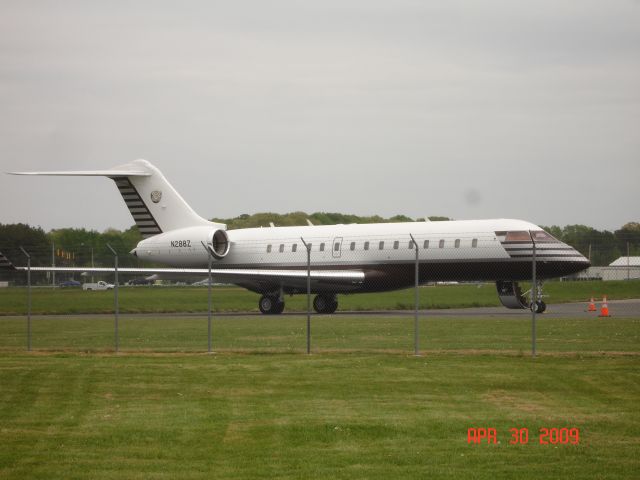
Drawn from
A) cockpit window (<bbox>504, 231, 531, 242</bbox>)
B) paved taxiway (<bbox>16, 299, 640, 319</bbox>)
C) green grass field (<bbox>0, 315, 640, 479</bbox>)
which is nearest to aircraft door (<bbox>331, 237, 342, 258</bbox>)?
paved taxiway (<bbox>16, 299, 640, 319</bbox>)

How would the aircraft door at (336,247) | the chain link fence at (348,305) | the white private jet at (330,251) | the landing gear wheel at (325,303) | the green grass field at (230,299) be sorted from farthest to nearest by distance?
1. the green grass field at (230,299)
2. the landing gear wheel at (325,303)
3. the aircraft door at (336,247)
4. the white private jet at (330,251)
5. the chain link fence at (348,305)

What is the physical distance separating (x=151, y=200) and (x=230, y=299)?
7001mm

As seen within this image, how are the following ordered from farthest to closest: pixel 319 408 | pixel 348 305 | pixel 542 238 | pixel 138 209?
pixel 348 305 < pixel 138 209 < pixel 542 238 < pixel 319 408

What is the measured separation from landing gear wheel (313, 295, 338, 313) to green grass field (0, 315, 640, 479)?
47.5 feet

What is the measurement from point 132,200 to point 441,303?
13.1 m

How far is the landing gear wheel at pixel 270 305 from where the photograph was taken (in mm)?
39062

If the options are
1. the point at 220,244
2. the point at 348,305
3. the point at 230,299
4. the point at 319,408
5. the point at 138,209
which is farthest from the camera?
the point at 230,299

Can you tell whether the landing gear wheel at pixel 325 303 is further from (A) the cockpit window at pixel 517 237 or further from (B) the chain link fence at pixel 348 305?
(A) the cockpit window at pixel 517 237

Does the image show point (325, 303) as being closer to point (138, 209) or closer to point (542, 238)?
point (542, 238)

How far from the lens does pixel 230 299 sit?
160 ft

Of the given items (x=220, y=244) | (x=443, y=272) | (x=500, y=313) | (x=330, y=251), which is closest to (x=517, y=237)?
(x=500, y=313)

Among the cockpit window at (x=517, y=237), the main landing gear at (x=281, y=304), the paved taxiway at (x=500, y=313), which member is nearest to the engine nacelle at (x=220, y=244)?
the paved taxiway at (x=500, y=313)

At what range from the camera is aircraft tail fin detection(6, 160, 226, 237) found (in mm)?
43594

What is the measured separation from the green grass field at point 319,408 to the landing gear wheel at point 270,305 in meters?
14.2
